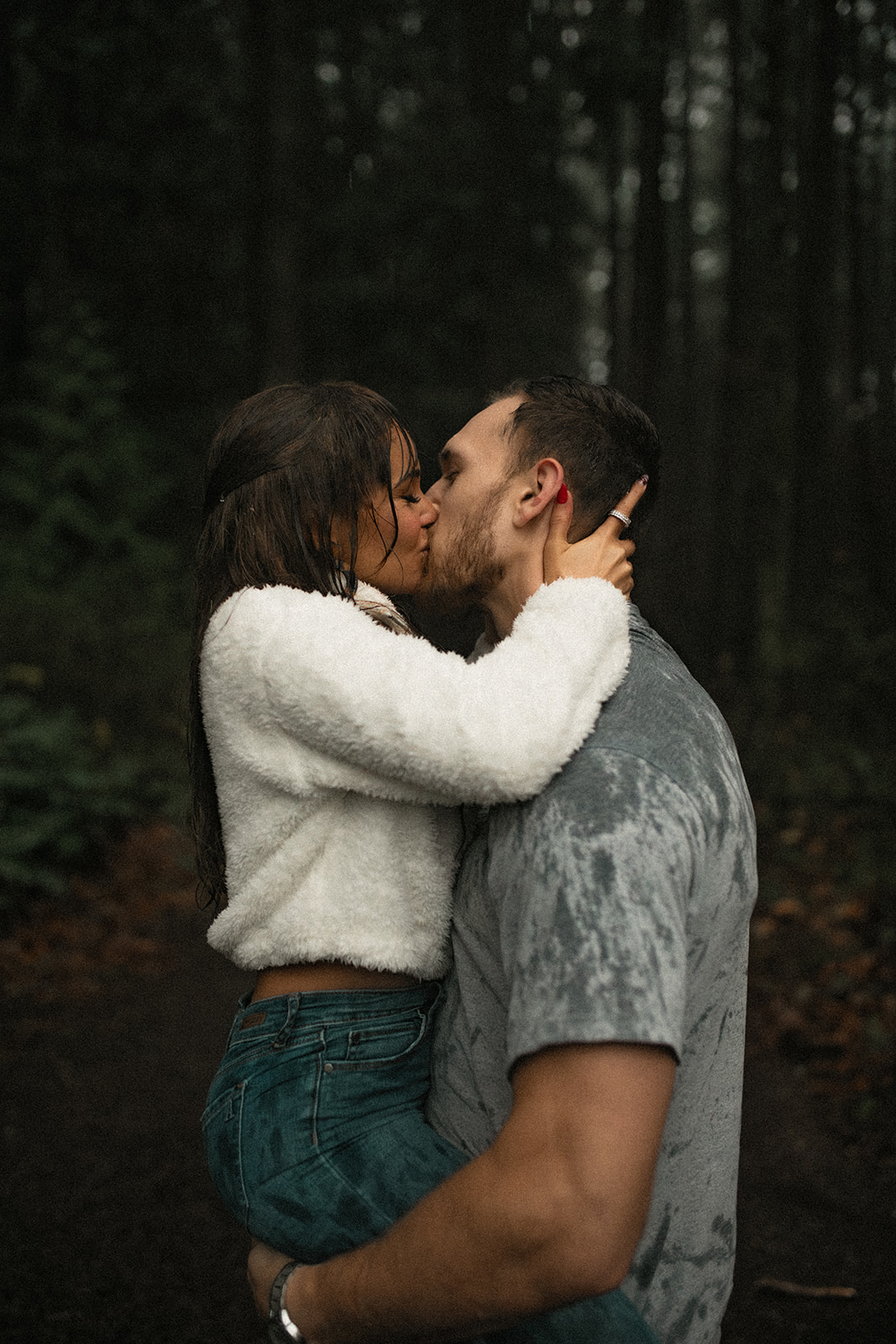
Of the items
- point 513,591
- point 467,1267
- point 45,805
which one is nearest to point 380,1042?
point 467,1267

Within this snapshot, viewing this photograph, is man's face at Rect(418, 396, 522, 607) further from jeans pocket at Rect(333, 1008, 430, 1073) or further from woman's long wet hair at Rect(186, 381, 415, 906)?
jeans pocket at Rect(333, 1008, 430, 1073)

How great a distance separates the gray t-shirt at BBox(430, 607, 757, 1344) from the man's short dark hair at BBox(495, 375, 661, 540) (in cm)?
45

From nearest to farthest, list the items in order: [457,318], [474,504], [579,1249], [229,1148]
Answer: [579,1249] < [229,1148] < [474,504] < [457,318]

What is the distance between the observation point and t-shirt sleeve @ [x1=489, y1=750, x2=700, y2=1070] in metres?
1.32

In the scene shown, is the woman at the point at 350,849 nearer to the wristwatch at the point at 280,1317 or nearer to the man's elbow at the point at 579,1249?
the wristwatch at the point at 280,1317

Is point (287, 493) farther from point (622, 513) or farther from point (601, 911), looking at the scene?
point (601, 911)

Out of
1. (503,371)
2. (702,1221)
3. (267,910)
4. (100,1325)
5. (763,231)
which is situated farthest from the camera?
(503,371)

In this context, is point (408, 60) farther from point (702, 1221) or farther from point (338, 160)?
point (702, 1221)

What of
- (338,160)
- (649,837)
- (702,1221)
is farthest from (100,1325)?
(338,160)

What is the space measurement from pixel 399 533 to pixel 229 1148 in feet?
4.32

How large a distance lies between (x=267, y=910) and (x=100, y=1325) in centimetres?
257

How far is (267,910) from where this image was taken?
1972mm

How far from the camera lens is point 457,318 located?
54.5ft

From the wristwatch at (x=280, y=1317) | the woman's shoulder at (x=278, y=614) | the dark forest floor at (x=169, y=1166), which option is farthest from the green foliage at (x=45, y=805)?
the wristwatch at (x=280, y=1317)
